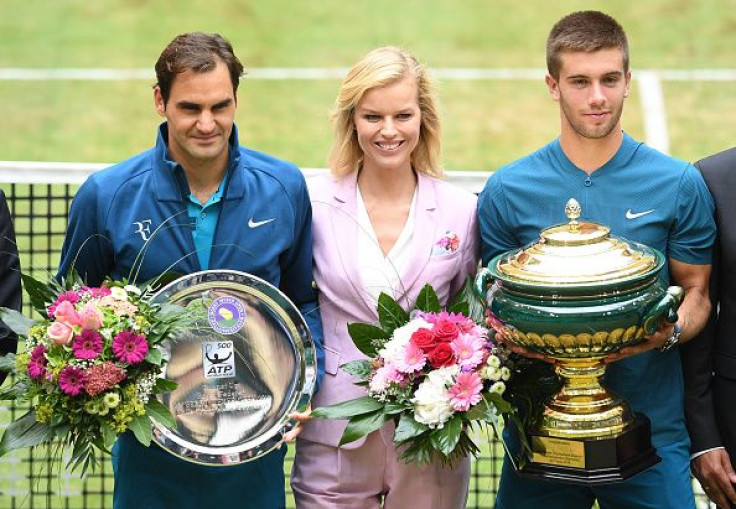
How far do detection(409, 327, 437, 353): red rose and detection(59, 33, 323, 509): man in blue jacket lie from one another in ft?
1.72

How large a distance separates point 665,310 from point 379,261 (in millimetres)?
1023

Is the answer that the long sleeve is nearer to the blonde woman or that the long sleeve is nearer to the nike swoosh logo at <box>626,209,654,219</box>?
the blonde woman

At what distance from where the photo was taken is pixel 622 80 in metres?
5.41

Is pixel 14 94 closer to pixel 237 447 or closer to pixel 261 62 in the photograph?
pixel 261 62

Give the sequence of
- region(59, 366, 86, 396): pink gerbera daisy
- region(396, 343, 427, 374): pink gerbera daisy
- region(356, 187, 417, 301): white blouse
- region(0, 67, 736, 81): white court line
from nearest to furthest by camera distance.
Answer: region(59, 366, 86, 396): pink gerbera daisy
region(396, 343, 427, 374): pink gerbera daisy
region(356, 187, 417, 301): white blouse
region(0, 67, 736, 81): white court line

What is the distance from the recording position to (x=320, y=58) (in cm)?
1552

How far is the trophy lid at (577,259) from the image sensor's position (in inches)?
194

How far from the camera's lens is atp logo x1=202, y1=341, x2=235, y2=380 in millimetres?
5348

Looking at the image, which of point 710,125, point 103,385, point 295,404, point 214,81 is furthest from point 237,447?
point 710,125

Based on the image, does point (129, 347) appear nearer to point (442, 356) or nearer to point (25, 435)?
point (25, 435)

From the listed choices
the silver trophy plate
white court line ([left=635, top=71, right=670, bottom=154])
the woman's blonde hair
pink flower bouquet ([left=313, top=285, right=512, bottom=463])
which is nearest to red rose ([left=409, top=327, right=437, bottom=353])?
pink flower bouquet ([left=313, top=285, right=512, bottom=463])

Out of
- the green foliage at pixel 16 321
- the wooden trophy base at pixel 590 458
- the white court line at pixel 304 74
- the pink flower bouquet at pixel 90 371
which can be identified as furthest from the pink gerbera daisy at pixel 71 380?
the white court line at pixel 304 74

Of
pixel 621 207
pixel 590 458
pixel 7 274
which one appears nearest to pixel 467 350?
pixel 590 458

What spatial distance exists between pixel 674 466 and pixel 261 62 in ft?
34.5
